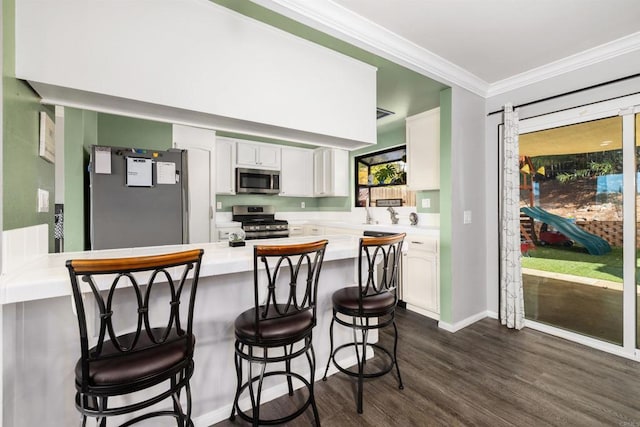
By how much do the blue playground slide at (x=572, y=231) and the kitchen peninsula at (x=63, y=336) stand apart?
2.25m

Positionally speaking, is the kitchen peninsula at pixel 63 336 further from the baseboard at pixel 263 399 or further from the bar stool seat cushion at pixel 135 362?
the bar stool seat cushion at pixel 135 362

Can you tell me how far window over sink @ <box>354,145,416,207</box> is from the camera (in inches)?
160

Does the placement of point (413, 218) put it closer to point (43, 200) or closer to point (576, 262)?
point (576, 262)

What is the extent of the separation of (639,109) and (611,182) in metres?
0.59

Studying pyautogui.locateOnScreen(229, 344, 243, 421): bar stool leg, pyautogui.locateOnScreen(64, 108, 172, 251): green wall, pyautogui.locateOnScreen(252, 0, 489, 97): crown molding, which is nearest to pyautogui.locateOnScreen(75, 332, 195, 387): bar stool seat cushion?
pyautogui.locateOnScreen(229, 344, 243, 421): bar stool leg

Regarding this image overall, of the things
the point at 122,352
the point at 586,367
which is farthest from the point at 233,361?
the point at 586,367

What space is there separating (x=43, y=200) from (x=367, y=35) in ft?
7.44

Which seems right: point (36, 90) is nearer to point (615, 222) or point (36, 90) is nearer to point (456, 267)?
point (456, 267)

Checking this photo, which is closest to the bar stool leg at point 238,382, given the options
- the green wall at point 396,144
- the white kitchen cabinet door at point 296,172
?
the green wall at point 396,144

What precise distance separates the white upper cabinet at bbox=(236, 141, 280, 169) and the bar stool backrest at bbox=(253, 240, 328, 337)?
2.98m

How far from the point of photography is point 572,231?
2641 mm

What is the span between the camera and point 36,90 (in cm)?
138

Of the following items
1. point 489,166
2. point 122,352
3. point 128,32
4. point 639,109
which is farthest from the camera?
point 489,166

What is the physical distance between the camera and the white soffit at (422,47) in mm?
1808
